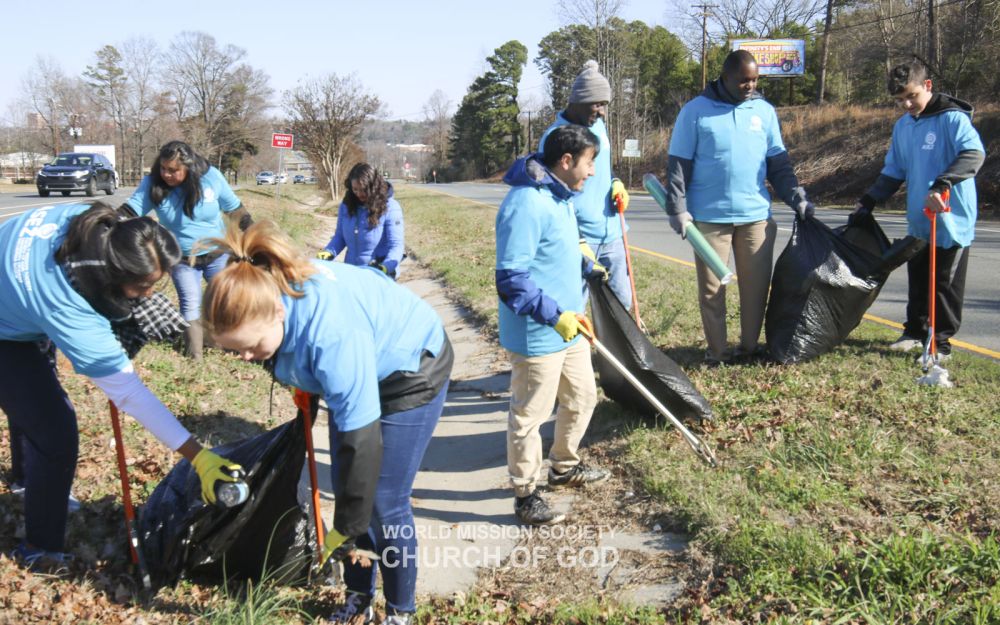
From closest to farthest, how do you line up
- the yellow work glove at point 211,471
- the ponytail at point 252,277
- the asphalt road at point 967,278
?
the ponytail at point 252,277 → the yellow work glove at point 211,471 → the asphalt road at point 967,278

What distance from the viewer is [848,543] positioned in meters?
2.91

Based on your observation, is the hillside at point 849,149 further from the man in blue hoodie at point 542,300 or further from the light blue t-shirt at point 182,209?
the light blue t-shirt at point 182,209

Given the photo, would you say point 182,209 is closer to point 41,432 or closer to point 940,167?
point 41,432

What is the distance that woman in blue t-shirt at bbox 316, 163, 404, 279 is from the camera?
5375 millimetres

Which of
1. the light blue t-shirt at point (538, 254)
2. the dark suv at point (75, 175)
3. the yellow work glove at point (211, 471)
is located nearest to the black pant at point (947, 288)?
the light blue t-shirt at point (538, 254)

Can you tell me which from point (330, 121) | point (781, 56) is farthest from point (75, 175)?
point (781, 56)

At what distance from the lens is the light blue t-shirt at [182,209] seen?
521 centimetres

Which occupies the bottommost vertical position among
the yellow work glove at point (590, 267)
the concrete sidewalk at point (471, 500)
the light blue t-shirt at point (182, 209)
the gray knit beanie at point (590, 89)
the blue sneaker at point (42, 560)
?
the concrete sidewalk at point (471, 500)

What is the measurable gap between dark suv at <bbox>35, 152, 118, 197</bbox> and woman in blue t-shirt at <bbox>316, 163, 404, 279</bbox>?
2545cm

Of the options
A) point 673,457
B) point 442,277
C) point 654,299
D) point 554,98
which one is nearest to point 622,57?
point 554,98

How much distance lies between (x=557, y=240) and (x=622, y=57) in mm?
41085

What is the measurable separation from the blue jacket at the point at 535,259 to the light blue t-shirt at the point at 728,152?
1700 mm

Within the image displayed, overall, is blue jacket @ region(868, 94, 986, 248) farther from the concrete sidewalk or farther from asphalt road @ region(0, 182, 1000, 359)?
the concrete sidewalk

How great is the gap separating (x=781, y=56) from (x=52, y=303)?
140 feet
